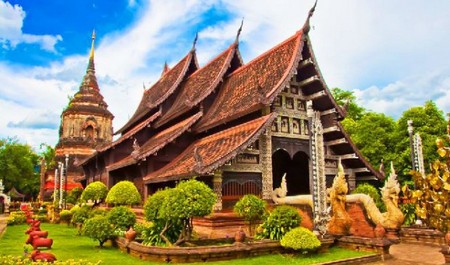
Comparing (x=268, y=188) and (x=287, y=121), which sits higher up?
(x=287, y=121)

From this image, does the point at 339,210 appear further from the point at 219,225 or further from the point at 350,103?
the point at 350,103

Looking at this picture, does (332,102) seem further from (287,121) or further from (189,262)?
(189,262)

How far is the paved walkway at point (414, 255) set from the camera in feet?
32.1

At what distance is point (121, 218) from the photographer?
12398mm

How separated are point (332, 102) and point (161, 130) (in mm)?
8943

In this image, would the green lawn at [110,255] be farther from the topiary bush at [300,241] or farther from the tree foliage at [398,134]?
the tree foliage at [398,134]

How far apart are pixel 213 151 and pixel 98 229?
4.78 m

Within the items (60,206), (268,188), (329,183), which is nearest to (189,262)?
(268,188)

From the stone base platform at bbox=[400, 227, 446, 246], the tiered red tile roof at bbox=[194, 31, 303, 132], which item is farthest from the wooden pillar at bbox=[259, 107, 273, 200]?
the stone base platform at bbox=[400, 227, 446, 246]

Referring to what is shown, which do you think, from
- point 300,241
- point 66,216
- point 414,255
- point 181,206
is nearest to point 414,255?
point 414,255

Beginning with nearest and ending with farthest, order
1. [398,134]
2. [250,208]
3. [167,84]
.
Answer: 1. [250,208]
2. [167,84]
3. [398,134]

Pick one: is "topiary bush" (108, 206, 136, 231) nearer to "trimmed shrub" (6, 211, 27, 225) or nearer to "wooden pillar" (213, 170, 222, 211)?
"wooden pillar" (213, 170, 222, 211)

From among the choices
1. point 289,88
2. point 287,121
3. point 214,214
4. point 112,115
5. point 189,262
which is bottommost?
point 189,262

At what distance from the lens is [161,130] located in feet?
67.4
